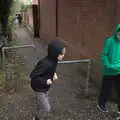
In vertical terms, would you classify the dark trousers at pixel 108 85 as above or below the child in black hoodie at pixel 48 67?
below

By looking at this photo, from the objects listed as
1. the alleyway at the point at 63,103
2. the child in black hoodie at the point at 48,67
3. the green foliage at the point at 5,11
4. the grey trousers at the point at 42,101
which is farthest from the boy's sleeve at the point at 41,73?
the green foliage at the point at 5,11

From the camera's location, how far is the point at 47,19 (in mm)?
10734

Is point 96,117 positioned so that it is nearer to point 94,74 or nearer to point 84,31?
point 94,74

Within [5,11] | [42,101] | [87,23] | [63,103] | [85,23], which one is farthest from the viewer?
[5,11]

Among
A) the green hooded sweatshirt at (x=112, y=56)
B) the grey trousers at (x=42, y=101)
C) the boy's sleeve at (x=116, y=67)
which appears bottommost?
the grey trousers at (x=42, y=101)

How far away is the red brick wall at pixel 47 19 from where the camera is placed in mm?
9562

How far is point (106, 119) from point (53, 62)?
51.3 inches

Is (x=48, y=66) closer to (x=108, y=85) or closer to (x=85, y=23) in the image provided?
(x=108, y=85)

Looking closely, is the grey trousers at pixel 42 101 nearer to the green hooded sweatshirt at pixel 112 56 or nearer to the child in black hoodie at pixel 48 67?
the child in black hoodie at pixel 48 67

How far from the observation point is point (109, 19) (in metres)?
4.96

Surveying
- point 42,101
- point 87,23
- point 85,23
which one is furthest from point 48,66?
point 85,23

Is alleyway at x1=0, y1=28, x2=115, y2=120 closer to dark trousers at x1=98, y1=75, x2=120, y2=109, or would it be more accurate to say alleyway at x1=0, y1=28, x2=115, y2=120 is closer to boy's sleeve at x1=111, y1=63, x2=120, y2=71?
dark trousers at x1=98, y1=75, x2=120, y2=109

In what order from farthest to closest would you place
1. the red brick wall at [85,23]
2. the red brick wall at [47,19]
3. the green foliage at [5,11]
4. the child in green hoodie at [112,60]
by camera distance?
1. the red brick wall at [47,19]
2. the green foliage at [5,11]
3. the red brick wall at [85,23]
4. the child in green hoodie at [112,60]

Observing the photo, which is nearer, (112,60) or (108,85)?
(112,60)
